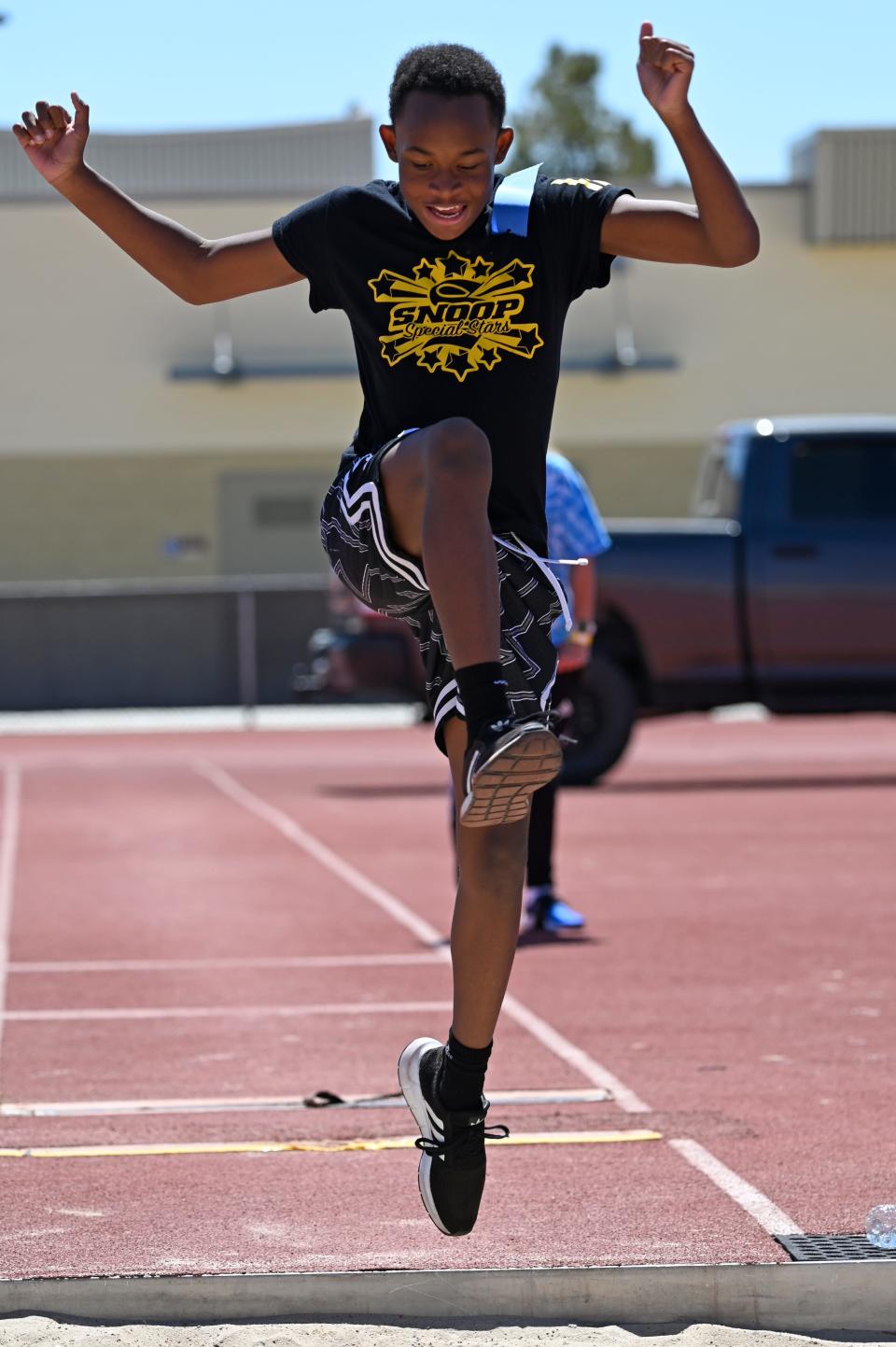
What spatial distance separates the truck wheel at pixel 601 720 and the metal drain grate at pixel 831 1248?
10.9 meters

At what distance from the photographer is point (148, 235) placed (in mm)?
4539

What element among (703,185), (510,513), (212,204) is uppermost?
(212,204)

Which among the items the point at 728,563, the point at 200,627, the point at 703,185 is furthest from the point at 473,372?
the point at 200,627

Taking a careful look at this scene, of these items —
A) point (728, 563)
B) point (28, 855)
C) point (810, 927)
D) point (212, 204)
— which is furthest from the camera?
point (212, 204)

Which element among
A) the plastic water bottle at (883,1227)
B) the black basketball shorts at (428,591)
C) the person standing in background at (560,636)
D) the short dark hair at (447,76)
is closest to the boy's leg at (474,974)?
the black basketball shorts at (428,591)

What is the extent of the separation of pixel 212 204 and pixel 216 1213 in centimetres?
2530

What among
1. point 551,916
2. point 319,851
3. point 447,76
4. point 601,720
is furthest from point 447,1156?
point 601,720

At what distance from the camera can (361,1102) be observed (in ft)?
19.1

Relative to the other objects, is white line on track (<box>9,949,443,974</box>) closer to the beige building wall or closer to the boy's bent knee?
the boy's bent knee

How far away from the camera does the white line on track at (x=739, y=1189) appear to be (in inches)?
174

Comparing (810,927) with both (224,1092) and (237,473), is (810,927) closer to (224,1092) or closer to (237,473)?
(224,1092)

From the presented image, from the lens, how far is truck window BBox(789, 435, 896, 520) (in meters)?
15.7

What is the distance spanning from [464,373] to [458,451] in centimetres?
30

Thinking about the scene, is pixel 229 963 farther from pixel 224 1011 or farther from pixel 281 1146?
pixel 281 1146
